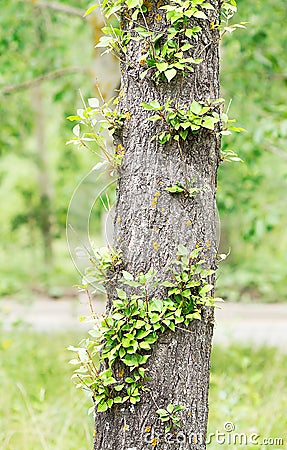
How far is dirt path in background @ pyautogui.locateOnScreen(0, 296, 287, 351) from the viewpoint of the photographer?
8.00 meters

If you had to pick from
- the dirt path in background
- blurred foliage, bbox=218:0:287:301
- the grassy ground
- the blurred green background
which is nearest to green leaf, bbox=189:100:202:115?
the blurred green background

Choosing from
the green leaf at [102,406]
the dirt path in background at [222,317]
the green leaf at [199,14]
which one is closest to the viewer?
the green leaf at [199,14]

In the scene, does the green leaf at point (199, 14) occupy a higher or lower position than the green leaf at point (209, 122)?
higher

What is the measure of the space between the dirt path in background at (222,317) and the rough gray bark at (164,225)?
4.81 metres

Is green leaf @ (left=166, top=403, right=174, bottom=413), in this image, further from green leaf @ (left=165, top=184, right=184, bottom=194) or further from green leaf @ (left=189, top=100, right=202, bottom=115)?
green leaf @ (left=189, top=100, right=202, bottom=115)

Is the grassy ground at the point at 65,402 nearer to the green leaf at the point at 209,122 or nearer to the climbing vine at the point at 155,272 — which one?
the climbing vine at the point at 155,272

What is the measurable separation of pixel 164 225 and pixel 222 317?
7.20 m

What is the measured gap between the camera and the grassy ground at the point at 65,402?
3.48m

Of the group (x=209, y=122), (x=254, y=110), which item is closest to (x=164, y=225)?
(x=209, y=122)

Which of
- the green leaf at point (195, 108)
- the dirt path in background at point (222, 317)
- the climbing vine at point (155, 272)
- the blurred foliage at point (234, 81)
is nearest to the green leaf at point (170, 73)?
the climbing vine at point (155, 272)

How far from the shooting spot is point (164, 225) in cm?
226

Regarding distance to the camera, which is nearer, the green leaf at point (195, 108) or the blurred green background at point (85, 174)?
the green leaf at point (195, 108)

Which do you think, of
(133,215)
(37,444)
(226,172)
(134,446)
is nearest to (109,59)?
(226,172)

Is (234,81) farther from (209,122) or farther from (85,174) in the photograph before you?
(209,122)
